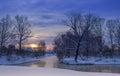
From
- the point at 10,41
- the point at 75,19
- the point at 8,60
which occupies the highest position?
the point at 75,19

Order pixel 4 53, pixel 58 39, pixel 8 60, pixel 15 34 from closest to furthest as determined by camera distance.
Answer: pixel 8 60 → pixel 4 53 → pixel 15 34 → pixel 58 39

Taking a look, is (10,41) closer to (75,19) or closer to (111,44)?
(75,19)

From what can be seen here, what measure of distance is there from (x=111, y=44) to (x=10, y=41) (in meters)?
33.2

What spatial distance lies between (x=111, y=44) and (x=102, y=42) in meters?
3.11

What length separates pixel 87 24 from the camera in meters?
63.0

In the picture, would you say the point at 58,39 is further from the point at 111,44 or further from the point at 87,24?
the point at 87,24

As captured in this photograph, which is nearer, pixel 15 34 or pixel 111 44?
pixel 15 34

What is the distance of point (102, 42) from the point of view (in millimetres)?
86062

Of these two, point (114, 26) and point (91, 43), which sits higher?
point (114, 26)

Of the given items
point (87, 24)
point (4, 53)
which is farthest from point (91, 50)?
point (4, 53)

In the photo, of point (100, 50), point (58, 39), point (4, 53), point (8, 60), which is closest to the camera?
point (8, 60)

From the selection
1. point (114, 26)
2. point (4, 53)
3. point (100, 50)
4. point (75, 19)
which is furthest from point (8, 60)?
point (114, 26)

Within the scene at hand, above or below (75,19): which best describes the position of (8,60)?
below

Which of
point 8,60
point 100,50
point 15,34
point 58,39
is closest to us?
point 8,60
